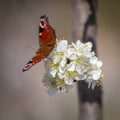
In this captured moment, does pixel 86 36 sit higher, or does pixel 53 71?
pixel 86 36

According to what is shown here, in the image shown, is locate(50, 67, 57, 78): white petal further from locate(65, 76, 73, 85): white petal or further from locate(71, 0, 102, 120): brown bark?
locate(71, 0, 102, 120): brown bark

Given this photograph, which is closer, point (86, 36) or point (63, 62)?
point (63, 62)

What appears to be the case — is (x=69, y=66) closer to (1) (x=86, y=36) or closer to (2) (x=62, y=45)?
(2) (x=62, y=45)

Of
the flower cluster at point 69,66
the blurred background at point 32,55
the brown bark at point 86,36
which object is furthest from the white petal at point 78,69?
Answer: the blurred background at point 32,55

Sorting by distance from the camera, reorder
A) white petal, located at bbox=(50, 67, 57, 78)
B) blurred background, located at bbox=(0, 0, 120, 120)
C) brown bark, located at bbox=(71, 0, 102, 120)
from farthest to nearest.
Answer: blurred background, located at bbox=(0, 0, 120, 120) < brown bark, located at bbox=(71, 0, 102, 120) < white petal, located at bbox=(50, 67, 57, 78)

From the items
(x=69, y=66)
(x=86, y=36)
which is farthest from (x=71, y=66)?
(x=86, y=36)

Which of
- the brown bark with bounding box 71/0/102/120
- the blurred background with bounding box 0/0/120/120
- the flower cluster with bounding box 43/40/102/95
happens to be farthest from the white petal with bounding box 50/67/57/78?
the blurred background with bounding box 0/0/120/120
